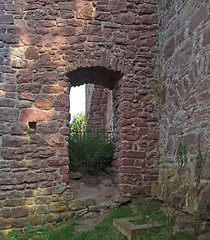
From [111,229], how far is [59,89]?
8.40 ft

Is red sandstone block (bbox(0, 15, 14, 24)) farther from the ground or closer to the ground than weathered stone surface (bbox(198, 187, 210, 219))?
farther from the ground

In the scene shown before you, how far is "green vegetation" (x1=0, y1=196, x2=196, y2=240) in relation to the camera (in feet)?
12.2

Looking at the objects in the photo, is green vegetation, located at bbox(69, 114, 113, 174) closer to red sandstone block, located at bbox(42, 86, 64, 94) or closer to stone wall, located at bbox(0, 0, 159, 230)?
stone wall, located at bbox(0, 0, 159, 230)

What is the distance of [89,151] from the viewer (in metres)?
5.74

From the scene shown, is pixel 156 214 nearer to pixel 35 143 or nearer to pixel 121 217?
pixel 121 217

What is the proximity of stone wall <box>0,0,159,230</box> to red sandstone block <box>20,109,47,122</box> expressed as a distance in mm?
17

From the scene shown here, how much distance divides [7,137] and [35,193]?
107 centimetres

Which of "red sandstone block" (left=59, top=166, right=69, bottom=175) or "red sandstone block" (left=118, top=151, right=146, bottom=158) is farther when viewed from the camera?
"red sandstone block" (left=118, top=151, right=146, bottom=158)

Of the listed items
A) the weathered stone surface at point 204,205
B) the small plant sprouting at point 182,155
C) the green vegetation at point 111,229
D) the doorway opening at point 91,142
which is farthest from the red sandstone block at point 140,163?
the weathered stone surface at point 204,205

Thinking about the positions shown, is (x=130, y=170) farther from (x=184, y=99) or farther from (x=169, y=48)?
(x=169, y=48)

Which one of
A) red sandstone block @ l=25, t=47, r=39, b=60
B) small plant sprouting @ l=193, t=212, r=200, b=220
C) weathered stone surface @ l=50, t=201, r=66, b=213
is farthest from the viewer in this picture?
Result: red sandstone block @ l=25, t=47, r=39, b=60

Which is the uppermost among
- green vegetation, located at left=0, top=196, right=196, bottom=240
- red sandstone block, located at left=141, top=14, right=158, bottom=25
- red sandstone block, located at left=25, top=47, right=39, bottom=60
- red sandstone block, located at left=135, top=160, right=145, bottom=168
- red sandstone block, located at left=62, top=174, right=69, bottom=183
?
red sandstone block, located at left=141, top=14, right=158, bottom=25

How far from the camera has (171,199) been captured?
4035 mm

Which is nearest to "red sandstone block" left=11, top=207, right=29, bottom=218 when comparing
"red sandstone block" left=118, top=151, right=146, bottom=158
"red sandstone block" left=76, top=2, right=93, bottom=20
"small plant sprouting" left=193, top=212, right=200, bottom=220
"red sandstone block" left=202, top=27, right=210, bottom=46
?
"red sandstone block" left=118, top=151, right=146, bottom=158
